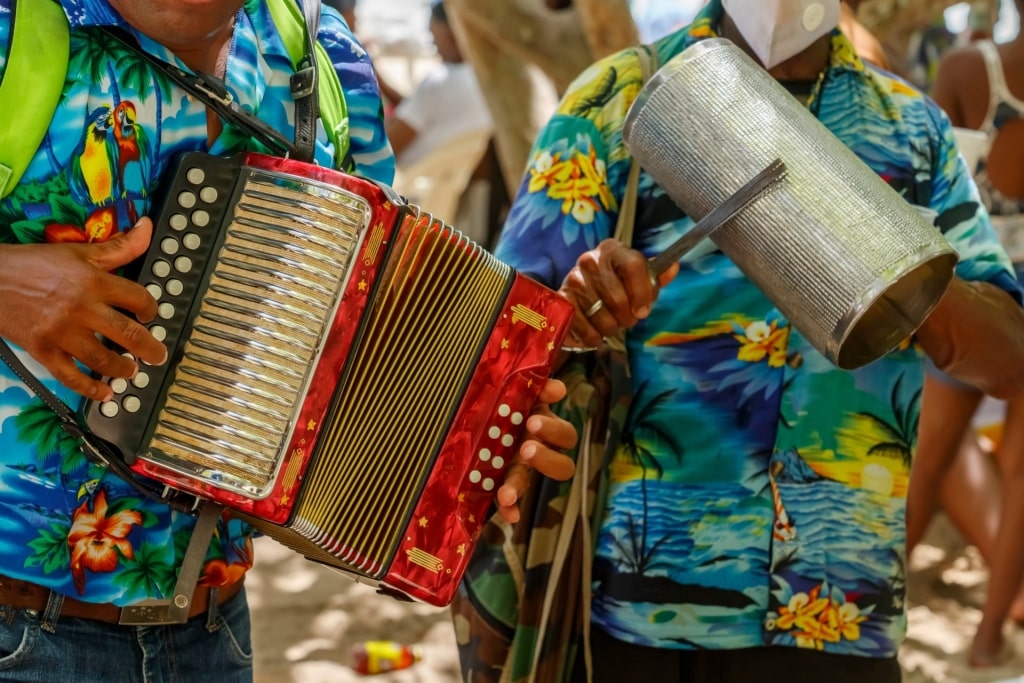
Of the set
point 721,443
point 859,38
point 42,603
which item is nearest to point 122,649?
point 42,603

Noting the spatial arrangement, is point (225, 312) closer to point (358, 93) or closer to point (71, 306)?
point (71, 306)

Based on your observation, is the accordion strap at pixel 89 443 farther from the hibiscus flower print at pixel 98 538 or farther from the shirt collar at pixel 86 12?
the shirt collar at pixel 86 12

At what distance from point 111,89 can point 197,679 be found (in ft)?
2.80

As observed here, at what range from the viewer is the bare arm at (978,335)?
215 centimetres

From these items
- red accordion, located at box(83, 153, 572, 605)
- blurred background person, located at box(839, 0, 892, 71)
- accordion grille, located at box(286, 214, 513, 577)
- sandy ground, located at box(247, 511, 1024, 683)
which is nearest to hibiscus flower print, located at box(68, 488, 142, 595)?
red accordion, located at box(83, 153, 572, 605)

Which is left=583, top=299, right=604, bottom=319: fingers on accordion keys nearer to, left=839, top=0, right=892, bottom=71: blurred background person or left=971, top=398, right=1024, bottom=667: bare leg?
left=839, top=0, right=892, bottom=71: blurred background person

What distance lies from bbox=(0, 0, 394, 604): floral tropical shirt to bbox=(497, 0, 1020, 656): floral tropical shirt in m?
0.62

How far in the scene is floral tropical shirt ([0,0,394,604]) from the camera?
1605mm

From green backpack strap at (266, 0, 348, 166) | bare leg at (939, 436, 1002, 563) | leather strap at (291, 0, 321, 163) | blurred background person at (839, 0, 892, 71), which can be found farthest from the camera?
bare leg at (939, 436, 1002, 563)

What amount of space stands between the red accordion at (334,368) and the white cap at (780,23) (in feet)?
2.04

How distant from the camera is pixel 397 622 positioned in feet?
16.1

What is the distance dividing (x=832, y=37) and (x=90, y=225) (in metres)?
1.35

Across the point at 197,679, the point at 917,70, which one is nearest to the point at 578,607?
the point at 197,679

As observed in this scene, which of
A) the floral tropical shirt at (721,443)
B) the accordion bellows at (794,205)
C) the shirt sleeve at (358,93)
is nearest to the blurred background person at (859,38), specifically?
the floral tropical shirt at (721,443)
